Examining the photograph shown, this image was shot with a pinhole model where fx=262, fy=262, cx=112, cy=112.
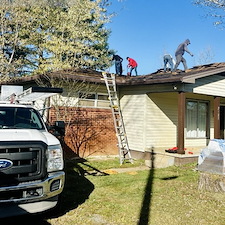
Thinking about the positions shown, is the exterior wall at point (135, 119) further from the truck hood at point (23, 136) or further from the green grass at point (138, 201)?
the truck hood at point (23, 136)

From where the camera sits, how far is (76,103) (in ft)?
36.8

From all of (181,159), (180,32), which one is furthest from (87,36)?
(181,159)

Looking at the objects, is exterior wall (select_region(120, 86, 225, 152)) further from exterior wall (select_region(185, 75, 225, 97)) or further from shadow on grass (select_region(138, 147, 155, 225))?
shadow on grass (select_region(138, 147, 155, 225))

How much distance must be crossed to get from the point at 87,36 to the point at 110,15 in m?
3.54

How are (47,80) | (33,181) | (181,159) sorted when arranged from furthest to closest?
(47,80), (181,159), (33,181)

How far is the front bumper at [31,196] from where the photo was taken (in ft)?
12.4

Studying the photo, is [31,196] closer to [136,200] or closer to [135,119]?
[136,200]

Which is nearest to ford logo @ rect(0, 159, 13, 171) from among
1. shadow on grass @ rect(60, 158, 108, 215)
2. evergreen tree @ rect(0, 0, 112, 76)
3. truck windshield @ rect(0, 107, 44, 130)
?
truck windshield @ rect(0, 107, 44, 130)

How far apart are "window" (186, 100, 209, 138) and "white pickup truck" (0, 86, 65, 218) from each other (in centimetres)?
1025

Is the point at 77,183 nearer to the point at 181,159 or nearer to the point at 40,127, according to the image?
the point at 40,127

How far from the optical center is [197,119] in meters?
13.9

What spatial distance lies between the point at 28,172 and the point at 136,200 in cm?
262

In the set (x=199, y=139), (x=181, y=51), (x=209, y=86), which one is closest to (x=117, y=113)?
(x=209, y=86)

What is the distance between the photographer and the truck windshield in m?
5.11
